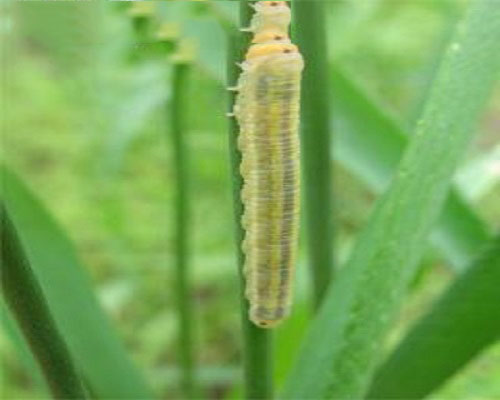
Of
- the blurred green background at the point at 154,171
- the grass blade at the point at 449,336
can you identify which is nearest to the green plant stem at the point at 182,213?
the grass blade at the point at 449,336

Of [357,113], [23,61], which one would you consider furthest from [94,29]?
[23,61]

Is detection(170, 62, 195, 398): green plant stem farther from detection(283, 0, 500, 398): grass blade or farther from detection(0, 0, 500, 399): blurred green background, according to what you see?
detection(0, 0, 500, 399): blurred green background

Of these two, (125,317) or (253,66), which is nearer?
(253,66)

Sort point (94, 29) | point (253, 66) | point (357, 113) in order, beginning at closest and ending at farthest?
point (253, 66) → point (357, 113) → point (94, 29)

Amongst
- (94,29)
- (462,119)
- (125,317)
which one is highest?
(462,119)

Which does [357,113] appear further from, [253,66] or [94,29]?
[253,66]

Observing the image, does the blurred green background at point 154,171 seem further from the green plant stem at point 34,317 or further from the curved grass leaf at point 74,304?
the green plant stem at point 34,317

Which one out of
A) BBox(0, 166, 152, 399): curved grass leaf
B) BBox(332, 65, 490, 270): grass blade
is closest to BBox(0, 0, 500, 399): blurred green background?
BBox(332, 65, 490, 270): grass blade
